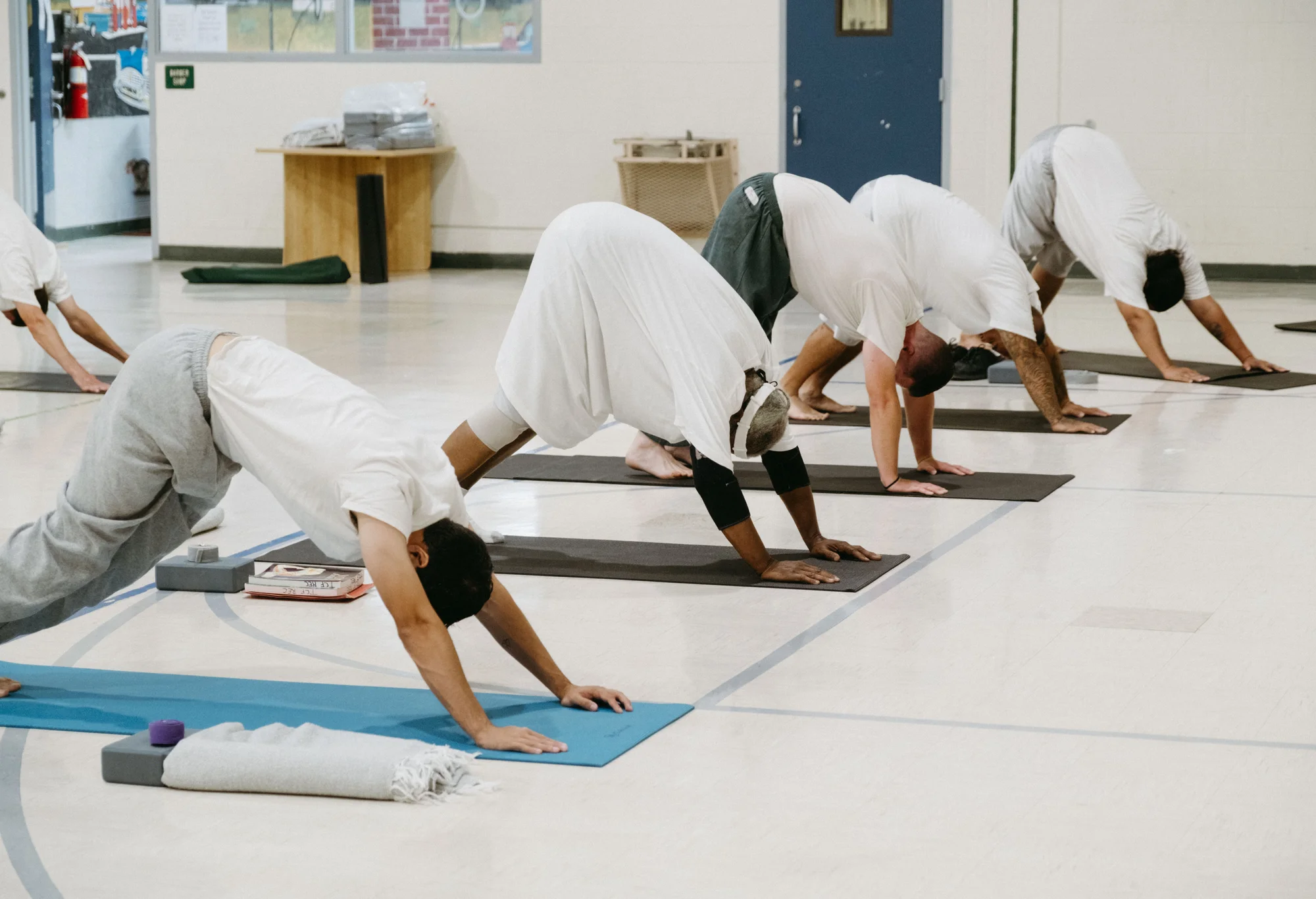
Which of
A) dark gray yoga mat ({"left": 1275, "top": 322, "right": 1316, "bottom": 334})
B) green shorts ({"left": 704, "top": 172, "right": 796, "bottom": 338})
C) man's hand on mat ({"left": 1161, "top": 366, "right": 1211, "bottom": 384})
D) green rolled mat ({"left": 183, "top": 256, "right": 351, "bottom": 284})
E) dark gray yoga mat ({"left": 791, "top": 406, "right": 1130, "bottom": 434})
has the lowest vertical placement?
dark gray yoga mat ({"left": 791, "top": 406, "right": 1130, "bottom": 434})

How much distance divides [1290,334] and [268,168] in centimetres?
830

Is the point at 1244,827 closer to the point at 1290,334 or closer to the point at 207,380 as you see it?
the point at 207,380

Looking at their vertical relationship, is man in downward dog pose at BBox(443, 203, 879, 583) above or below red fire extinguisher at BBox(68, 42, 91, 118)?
below

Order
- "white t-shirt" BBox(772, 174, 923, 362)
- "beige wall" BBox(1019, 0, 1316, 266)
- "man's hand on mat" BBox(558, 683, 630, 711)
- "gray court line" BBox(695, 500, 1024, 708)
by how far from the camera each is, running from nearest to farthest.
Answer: "man's hand on mat" BBox(558, 683, 630, 711), "gray court line" BBox(695, 500, 1024, 708), "white t-shirt" BBox(772, 174, 923, 362), "beige wall" BBox(1019, 0, 1316, 266)

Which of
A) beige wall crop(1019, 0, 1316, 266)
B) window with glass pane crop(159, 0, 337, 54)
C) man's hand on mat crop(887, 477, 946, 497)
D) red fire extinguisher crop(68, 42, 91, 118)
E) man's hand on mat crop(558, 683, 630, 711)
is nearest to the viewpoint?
man's hand on mat crop(558, 683, 630, 711)

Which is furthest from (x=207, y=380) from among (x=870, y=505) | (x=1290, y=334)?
(x=1290, y=334)

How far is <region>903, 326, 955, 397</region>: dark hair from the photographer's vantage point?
614 centimetres

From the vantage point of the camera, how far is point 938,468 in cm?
668

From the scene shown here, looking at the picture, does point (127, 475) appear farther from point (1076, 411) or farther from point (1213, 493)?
point (1076, 411)

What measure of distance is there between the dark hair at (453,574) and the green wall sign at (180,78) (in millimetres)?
12448

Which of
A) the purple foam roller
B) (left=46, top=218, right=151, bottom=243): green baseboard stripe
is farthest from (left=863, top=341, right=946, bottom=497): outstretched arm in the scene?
(left=46, top=218, right=151, bottom=243): green baseboard stripe

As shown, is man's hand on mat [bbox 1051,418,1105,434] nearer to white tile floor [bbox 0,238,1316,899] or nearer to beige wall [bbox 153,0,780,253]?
white tile floor [bbox 0,238,1316,899]

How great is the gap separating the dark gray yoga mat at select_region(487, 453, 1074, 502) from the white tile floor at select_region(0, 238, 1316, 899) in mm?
146

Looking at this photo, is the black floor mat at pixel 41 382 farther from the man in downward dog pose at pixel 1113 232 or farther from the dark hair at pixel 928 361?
the man in downward dog pose at pixel 1113 232
